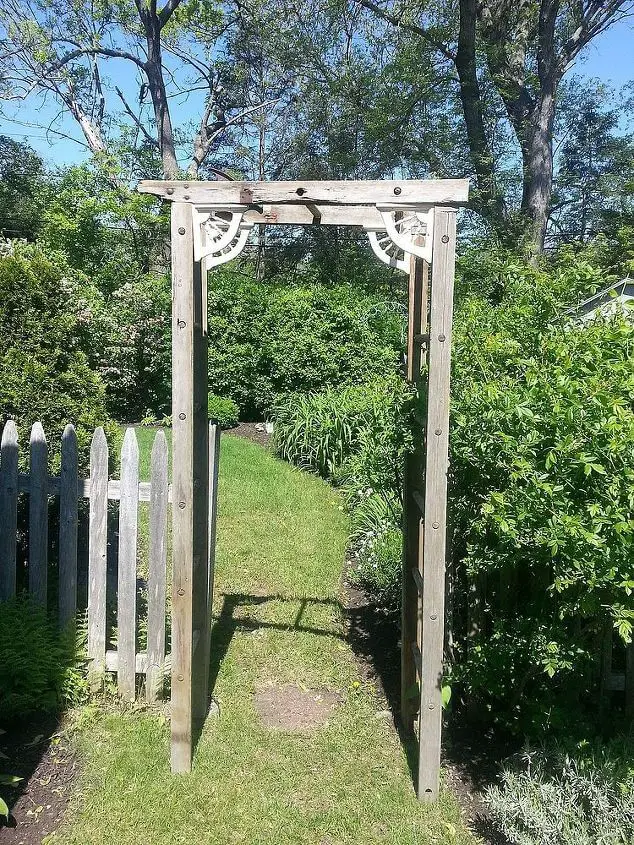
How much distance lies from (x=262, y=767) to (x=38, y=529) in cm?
183

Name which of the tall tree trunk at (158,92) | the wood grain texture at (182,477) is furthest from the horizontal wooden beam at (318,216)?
the tall tree trunk at (158,92)

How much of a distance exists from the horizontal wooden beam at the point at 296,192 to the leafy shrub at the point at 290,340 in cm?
725

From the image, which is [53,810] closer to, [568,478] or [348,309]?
[568,478]

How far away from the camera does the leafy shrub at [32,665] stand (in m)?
3.53

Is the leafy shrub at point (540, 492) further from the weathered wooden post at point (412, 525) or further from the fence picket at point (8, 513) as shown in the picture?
the fence picket at point (8, 513)

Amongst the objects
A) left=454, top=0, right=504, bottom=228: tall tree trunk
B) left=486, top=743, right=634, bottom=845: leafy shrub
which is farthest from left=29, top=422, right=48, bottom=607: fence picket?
left=454, top=0, right=504, bottom=228: tall tree trunk

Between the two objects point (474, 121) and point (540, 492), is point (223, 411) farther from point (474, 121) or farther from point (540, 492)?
point (474, 121)

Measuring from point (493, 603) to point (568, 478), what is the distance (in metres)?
1.30

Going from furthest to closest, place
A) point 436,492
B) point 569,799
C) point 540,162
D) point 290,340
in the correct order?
point 540,162
point 290,340
point 436,492
point 569,799

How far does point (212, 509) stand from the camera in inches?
163

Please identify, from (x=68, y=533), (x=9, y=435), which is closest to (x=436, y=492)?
(x=68, y=533)

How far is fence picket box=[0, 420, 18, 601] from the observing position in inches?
153

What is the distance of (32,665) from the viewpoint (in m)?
3.58

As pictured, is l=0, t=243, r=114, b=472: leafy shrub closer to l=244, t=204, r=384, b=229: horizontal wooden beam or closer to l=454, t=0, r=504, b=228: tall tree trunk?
l=244, t=204, r=384, b=229: horizontal wooden beam
